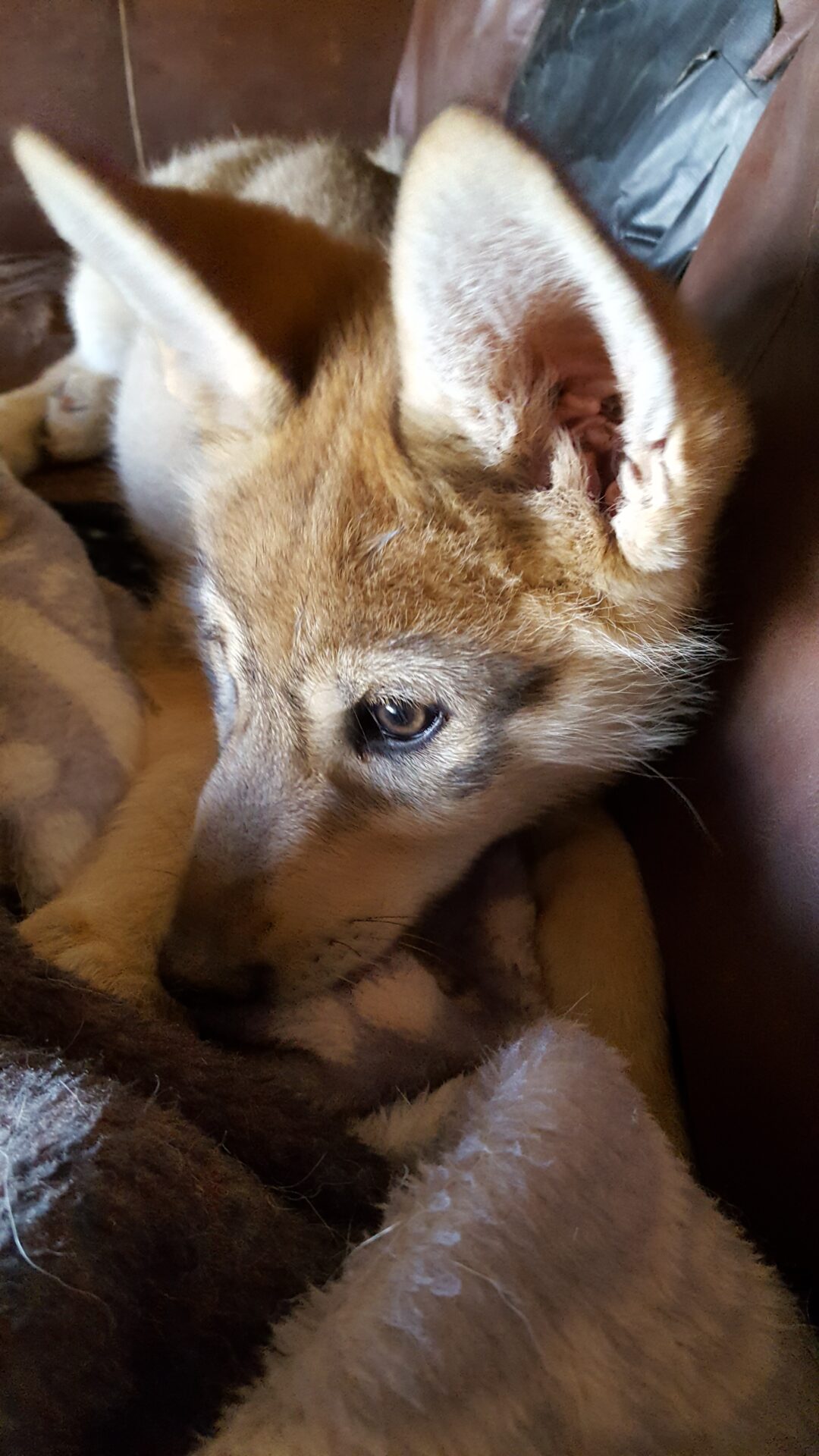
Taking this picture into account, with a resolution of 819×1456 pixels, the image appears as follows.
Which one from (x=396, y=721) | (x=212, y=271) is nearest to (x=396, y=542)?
(x=396, y=721)

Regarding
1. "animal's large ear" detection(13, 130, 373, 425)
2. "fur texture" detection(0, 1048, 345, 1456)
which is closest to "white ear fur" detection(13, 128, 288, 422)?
"animal's large ear" detection(13, 130, 373, 425)

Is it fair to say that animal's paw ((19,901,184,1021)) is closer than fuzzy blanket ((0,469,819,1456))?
No

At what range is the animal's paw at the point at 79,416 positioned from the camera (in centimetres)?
214

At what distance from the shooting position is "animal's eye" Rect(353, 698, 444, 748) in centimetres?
113

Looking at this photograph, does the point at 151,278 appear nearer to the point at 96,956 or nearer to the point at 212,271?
the point at 212,271

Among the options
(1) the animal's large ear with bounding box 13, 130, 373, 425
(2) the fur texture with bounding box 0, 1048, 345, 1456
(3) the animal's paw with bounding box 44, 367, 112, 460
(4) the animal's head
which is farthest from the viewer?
(3) the animal's paw with bounding box 44, 367, 112, 460

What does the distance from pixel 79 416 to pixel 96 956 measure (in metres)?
1.48

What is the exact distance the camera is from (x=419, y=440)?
3.68 feet

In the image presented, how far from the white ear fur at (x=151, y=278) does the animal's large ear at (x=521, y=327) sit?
26 centimetres

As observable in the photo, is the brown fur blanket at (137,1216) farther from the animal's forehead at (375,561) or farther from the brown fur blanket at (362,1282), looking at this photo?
the animal's forehead at (375,561)

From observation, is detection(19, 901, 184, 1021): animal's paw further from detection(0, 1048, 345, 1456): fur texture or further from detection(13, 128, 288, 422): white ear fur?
detection(13, 128, 288, 422): white ear fur

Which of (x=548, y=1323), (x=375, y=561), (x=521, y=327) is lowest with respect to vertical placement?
(x=548, y=1323)

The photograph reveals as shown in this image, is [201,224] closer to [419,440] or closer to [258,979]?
[419,440]

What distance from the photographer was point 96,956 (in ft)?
3.93
